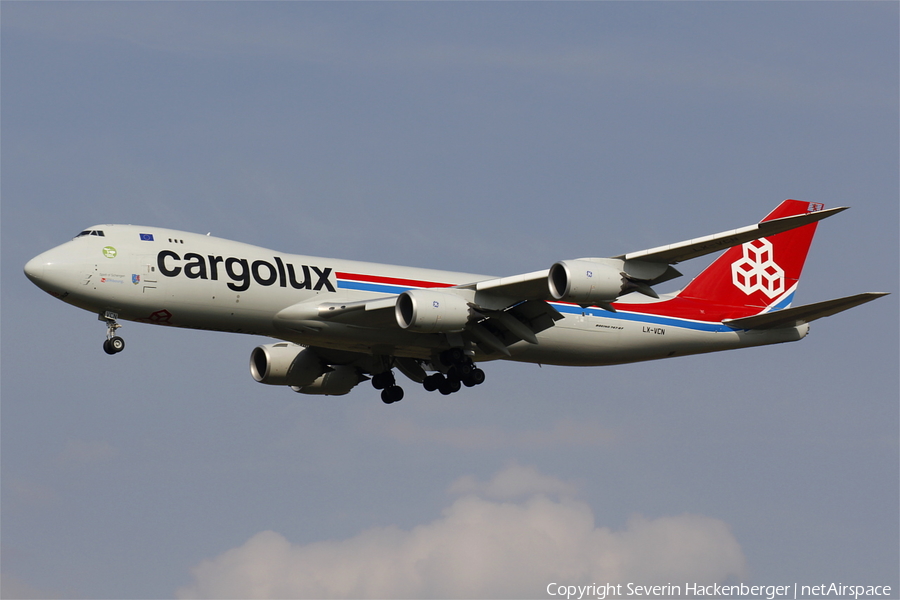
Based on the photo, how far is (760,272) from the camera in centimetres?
4538

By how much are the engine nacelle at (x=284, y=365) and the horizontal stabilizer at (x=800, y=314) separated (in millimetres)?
15346

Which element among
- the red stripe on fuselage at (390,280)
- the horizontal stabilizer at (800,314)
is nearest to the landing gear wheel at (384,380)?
the red stripe on fuselage at (390,280)

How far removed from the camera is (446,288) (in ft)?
122

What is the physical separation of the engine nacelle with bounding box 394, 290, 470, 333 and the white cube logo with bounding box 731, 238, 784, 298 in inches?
551

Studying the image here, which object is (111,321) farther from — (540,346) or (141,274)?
(540,346)

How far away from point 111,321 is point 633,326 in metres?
18.1

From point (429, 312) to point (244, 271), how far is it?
5.94m

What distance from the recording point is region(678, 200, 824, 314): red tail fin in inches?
1742

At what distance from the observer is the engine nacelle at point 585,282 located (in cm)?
3406

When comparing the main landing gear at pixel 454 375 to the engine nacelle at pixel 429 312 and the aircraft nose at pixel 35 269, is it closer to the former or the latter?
the engine nacelle at pixel 429 312

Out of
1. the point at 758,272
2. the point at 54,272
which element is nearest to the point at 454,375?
the point at 54,272

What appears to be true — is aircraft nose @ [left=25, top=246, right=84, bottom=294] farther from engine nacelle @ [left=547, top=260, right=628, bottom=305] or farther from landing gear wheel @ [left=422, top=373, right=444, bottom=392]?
engine nacelle @ [left=547, top=260, right=628, bottom=305]

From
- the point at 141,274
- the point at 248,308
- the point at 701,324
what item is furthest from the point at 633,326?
the point at 141,274

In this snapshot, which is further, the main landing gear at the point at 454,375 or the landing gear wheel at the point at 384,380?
the landing gear wheel at the point at 384,380
